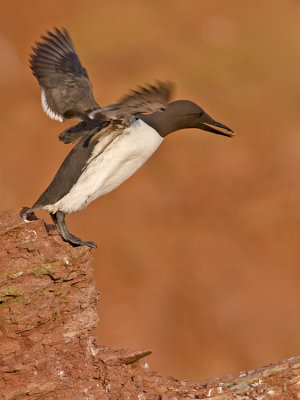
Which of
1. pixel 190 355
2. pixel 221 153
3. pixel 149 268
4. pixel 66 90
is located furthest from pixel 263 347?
pixel 66 90

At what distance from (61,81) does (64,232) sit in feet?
7.28

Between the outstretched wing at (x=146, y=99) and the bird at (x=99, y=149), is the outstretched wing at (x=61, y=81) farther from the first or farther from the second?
the outstretched wing at (x=146, y=99)

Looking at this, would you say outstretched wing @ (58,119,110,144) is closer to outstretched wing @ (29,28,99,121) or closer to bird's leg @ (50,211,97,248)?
outstretched wing @ (29,28,99,121)

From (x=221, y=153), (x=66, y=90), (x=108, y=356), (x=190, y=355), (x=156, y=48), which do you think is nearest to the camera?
(x=108, y=356)

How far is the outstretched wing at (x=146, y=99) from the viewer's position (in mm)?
7262

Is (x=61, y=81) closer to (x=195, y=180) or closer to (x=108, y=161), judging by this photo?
(x=108, y=161)

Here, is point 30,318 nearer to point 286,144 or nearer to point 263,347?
point 263,347

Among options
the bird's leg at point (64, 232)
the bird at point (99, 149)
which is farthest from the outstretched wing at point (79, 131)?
the bird's leg at point (64, 232)

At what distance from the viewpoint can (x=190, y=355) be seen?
1939cm

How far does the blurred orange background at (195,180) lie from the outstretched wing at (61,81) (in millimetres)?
10477

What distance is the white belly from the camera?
829cm

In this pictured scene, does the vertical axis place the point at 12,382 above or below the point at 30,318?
below

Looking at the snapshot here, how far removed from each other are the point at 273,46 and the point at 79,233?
46.5 feet

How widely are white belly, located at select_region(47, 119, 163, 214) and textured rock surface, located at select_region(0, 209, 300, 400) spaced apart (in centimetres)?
39
